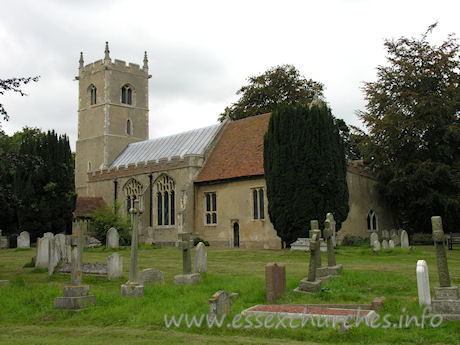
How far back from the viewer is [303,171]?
22.2m

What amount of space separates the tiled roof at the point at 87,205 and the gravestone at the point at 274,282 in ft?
77.3

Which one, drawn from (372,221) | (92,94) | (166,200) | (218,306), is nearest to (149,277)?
(218,306)

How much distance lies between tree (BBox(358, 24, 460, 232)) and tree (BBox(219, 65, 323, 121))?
6811 mm

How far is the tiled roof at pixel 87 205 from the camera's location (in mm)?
31906

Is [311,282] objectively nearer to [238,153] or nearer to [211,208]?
[211,208]

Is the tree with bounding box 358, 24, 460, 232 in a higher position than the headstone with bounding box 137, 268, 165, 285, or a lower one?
higher

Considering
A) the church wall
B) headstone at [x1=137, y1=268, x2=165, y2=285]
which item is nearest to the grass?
headstone at [x1=137, y1=268, x2=165, y2=285]

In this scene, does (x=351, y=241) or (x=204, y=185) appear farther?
(x=204, y=185)

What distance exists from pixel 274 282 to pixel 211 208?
18.8 metres

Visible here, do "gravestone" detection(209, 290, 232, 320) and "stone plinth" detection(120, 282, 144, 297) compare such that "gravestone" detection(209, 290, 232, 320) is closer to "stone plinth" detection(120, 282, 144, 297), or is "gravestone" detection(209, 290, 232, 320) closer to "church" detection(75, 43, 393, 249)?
A: "stone plinth" detection(120, 282, 144, 297)

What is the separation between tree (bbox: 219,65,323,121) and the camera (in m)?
37.3

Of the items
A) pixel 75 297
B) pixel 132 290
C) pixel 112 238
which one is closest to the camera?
pixel 75 297

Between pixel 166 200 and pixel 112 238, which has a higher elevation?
pixel 166 200

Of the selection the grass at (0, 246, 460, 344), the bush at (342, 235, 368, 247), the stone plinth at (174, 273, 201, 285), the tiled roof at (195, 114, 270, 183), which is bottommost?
the grass at (0, 246, 460, 344)
